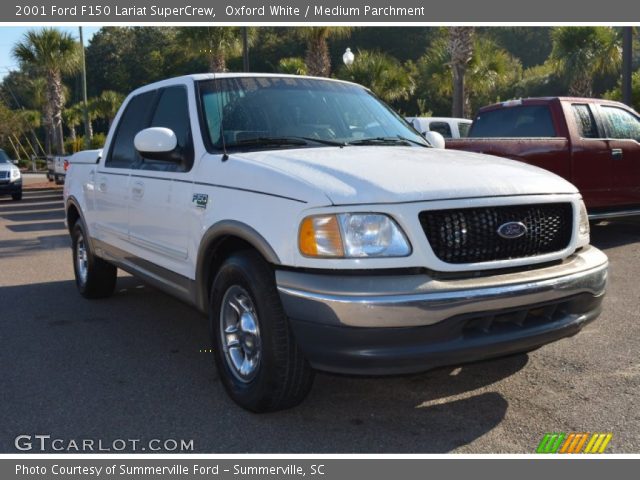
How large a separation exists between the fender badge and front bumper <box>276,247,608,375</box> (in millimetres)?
905

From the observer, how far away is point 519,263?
3.46 meters

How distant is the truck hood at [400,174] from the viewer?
330 cm

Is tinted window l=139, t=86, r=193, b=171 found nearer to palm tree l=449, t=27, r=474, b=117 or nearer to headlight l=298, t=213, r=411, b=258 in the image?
headlight l=298, t=213, r=411, b=258

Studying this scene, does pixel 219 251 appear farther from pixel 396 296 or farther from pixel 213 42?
pixel 213 42

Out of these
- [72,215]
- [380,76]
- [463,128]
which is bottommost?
[72,215]

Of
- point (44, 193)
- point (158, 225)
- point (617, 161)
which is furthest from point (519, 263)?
point (44, 193)

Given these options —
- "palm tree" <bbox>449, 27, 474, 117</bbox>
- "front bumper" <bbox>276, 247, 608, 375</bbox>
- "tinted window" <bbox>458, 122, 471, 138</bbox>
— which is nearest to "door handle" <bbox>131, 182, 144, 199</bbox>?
"front bumper" <bbox>276, 247, 608, 375</bbox>

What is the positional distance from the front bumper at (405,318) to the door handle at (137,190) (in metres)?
2.01

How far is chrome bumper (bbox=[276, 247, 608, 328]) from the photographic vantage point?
3.10 m

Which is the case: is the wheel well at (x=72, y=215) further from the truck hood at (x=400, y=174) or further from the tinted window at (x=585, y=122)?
the tinted window at (x=585, y=122)

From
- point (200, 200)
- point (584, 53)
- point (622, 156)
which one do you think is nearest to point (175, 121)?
point (200, 200)

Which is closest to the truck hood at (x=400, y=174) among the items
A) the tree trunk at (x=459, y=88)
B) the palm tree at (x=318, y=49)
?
the tree trunk at (x=459, y=88)

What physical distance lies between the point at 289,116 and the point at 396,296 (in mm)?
1865

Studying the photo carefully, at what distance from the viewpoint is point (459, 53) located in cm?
1678
